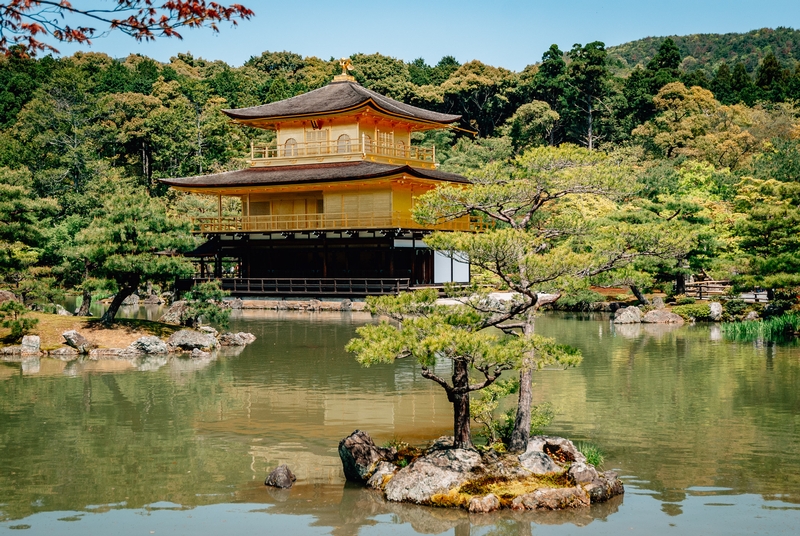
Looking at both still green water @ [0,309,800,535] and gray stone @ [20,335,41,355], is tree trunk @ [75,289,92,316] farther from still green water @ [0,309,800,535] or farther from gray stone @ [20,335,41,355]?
still green water @ [0,309,800,535]

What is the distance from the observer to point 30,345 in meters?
20.9

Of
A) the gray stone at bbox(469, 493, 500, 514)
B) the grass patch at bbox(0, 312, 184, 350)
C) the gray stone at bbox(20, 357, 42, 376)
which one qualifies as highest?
the grass patch at bbox(0, 312, 184, 350)

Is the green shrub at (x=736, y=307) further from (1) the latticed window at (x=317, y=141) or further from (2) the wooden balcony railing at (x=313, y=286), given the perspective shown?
(1) the latticed window at (x=317, y=141)

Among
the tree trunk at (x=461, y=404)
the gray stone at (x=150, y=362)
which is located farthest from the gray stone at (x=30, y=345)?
the tree trunk at (x=461, y=404)

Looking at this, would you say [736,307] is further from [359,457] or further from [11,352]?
[11,352]

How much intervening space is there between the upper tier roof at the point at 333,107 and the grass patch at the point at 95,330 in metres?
15.5

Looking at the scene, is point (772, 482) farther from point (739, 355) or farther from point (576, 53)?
point (576, 53)

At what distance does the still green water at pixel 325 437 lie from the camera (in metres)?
9.17

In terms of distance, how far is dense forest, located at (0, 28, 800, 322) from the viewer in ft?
73.7

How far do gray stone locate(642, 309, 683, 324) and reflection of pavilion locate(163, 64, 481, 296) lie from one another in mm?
9435

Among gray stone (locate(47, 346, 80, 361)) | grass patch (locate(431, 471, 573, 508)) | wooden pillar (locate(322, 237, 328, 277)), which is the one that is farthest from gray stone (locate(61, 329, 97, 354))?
wooden pillar (locate(322, 237, 328, 277))

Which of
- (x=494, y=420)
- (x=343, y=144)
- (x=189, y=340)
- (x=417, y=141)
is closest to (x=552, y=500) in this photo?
(x=494, y=420)

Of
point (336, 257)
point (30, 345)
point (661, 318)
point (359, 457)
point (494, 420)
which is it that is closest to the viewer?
point (359, 457)

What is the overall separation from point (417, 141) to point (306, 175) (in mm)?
22839
